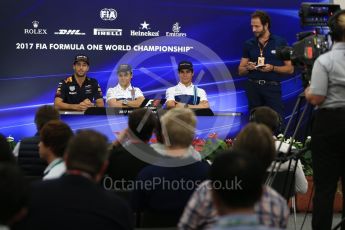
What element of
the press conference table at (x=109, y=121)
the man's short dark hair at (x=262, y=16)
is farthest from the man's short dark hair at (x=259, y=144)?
the man's short dark hair at (x=262, y=16)

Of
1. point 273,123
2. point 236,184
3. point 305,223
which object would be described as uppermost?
point 236,184

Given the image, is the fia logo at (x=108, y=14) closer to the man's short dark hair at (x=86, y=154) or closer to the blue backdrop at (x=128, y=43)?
the blue backdrop at (x=128, y=43)

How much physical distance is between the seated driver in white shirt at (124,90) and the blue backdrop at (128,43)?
43cm

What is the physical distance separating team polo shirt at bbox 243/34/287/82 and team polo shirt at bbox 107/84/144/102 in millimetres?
1516

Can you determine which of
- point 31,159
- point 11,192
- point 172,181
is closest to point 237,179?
point 11,192

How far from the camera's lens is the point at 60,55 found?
858 cm

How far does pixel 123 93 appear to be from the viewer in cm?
793

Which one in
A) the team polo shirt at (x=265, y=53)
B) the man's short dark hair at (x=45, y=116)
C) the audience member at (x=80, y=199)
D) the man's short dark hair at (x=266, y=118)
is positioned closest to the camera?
the audience member at (x=80, y=199)

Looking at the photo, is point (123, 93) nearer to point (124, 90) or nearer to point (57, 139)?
point (124, 90)

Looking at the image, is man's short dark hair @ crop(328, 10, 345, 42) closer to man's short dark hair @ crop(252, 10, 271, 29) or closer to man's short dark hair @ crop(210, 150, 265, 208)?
man's short dark hair @ crop(210, 150, 265, 208)

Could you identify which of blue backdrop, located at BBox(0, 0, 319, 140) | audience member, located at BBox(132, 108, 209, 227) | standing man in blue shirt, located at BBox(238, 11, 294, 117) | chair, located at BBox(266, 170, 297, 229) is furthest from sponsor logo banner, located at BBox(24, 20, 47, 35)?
audience member, located at BBox(132, 108, 209, 227)

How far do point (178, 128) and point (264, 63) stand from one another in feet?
15.9

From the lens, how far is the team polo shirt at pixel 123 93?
25.9 ft

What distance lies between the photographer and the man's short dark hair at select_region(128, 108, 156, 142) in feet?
13.1
